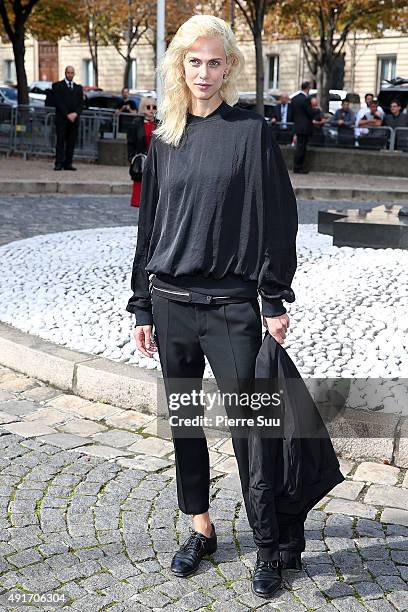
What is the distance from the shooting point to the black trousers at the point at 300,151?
18.7 metres

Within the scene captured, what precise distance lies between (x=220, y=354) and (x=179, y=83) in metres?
0.94

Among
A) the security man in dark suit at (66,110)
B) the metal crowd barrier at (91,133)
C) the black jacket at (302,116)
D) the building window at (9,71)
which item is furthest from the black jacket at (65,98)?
the building window at (9,71)

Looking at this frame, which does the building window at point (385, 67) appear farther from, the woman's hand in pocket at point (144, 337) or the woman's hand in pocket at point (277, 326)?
the woman's hand in pocket at point (277, 326)

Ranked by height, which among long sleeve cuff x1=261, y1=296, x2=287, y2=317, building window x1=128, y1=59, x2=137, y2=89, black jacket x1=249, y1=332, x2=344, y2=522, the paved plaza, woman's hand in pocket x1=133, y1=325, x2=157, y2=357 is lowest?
the paved plaza

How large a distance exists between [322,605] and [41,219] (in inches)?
393

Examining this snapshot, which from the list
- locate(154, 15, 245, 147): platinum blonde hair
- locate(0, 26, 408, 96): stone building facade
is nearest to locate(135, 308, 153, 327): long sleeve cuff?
locate(154, 15, 245, 147): platinum blonde hair

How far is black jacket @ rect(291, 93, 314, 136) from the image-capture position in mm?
18344

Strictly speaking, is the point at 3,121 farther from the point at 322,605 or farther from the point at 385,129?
the point at 322,605

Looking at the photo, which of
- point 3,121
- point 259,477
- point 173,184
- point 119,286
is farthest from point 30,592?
point 3,121

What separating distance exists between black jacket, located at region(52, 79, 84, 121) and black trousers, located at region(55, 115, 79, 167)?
0.43 feet

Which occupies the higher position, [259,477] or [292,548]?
[259,477]

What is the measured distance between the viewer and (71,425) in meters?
5.12

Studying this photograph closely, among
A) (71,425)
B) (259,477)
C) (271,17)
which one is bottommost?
(71,425)

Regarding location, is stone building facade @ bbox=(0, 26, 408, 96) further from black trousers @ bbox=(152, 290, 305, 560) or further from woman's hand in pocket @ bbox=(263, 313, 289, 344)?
woman's hand in pocket @ bbox=(263, 313, 289, 344)
